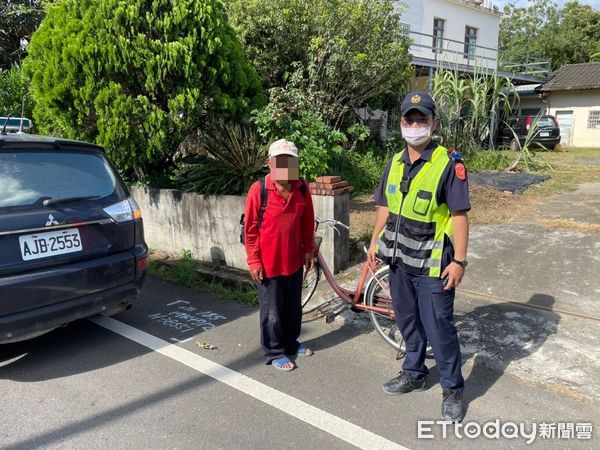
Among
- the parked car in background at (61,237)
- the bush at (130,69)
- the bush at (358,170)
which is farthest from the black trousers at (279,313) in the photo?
the bush at (358,170)

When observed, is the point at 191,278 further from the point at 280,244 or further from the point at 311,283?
the point at 280,244

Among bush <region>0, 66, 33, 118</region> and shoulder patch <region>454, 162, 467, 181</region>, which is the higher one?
bush <region>0, 66, 33, 118</region>

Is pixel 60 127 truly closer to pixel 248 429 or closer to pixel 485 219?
pixel 248 429

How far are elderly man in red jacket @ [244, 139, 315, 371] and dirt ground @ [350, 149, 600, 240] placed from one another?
261 centimetres

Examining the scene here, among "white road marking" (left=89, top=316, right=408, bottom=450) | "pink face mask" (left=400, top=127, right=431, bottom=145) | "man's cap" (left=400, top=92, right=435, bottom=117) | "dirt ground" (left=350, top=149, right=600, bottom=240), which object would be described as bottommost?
"white road marking" (left=89, top=316, right=408, bottom=450)

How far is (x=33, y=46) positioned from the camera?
6.30m

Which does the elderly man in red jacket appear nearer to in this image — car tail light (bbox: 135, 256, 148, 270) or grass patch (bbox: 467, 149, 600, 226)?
car tail light (bbox: 135, 256, 148, 270)

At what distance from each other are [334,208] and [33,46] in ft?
14.7

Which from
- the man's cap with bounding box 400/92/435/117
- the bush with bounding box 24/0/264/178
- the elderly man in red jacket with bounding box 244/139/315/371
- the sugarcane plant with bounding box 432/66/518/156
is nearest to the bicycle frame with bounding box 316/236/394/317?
the elderly man in red jacket with bounding box 244/139/315/371

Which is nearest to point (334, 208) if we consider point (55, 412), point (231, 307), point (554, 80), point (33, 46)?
point (231, 307)

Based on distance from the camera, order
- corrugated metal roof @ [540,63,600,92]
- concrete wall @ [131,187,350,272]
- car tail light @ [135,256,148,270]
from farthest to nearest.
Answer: corrugated metal roof @ [540,63,600,92] < concrete wall @ [131,187,350,272] < car tail light @ [135,256,148,270]

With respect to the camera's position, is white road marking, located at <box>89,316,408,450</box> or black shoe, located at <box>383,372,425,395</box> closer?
white road marking, located at <box>89,316,408,450</box>

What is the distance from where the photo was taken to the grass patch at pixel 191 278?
500 cm

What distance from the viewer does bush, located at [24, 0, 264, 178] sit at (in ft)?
19.1
